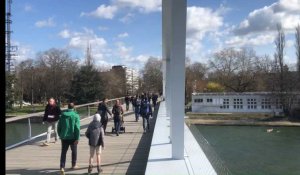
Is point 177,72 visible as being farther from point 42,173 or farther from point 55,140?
point 55,140

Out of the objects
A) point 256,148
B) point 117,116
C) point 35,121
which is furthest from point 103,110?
point 256,148

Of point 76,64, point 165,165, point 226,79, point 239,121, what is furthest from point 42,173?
point 226,79

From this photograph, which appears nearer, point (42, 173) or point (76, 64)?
point (42, 173)

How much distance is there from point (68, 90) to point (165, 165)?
175 feet

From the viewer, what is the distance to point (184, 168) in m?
5.73

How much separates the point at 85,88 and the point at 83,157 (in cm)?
4493

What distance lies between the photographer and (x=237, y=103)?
63.6 m

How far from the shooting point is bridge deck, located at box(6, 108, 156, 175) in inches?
338

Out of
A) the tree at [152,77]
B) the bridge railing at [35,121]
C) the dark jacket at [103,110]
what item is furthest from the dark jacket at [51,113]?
the tree at [152,77]

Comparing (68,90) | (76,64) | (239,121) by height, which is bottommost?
(239,121)

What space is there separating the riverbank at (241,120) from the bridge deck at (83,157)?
4119cm

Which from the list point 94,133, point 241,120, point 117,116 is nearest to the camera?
point 94,133

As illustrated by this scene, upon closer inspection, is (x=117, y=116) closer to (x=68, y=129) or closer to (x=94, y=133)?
(x=68, y=129)

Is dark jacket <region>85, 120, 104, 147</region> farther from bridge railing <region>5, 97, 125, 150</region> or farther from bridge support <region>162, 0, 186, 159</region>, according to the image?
bridge railing <region>5, 97, 125, 150</region>
